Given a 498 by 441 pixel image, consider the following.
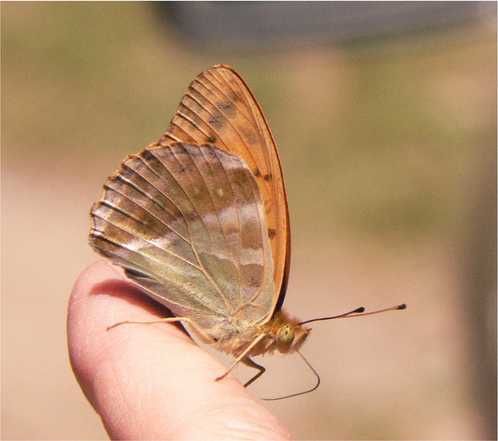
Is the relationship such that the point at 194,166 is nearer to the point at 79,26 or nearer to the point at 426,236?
the point at 426,236

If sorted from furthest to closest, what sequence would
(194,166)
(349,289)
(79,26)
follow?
(79,26), (349,289), (194,166)

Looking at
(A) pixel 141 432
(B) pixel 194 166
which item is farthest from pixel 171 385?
(B) pixel 194 166

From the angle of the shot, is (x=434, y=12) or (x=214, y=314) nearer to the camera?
(x=214, y=314)

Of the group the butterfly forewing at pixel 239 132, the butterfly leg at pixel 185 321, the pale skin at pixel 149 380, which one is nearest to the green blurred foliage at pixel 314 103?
the butterfly forewing at pixel 239 132

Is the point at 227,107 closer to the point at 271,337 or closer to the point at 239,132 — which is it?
the point at 239,132

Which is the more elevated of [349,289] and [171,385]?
[171,385]

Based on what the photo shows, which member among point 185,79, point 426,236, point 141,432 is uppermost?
point 185,79

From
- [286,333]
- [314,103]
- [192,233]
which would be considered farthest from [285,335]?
[314,103]

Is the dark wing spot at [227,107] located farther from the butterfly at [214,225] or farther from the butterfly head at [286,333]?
the butterfly head at [286,333]

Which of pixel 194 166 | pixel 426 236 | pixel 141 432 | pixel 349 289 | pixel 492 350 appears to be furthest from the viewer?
pixel 426 236
